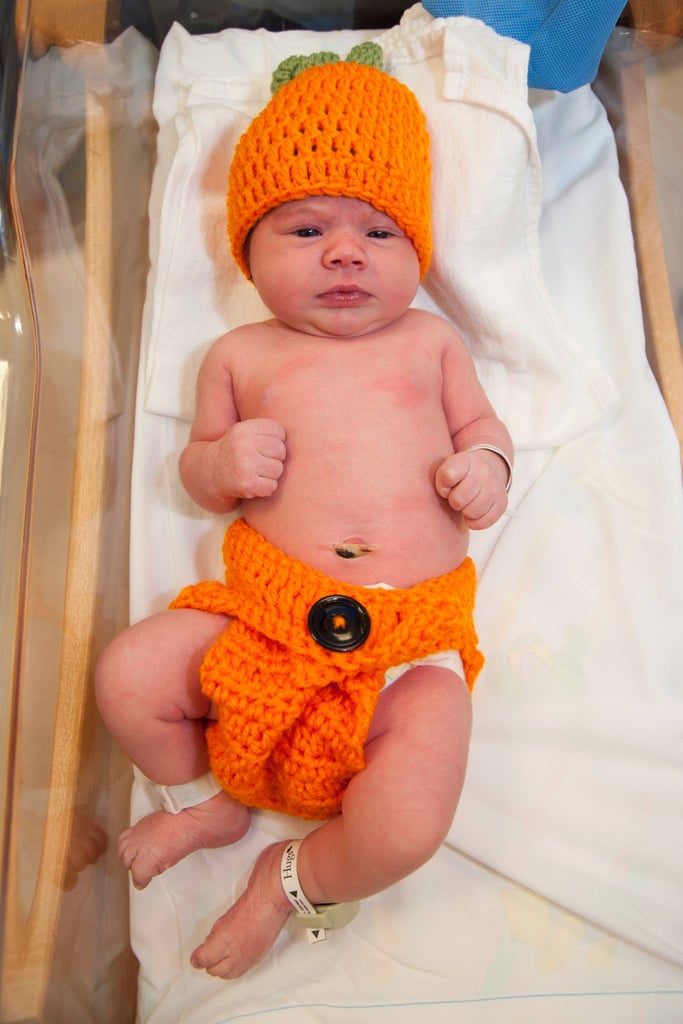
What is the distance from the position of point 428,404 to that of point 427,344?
0.11 m

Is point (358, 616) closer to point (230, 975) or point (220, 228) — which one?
point (230, 975)

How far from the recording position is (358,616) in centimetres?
101

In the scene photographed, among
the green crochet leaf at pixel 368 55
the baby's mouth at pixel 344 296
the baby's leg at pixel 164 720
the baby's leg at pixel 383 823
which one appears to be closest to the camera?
the baby's leg at pixel 383 823

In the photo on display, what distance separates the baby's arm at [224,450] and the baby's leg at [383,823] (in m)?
0.33

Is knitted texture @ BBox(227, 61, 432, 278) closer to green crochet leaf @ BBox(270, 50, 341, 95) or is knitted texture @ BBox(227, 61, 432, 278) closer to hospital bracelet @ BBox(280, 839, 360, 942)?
green crochet leaf @ BBox(270, 50, 341, 95)

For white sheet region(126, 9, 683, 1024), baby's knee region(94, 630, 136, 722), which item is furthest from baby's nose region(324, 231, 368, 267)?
baby's knee region(94, 630, 136, 722)

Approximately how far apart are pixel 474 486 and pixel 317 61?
2.32 feet

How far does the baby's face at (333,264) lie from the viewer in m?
1.16

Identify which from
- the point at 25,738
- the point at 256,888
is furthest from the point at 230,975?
the point at 25,738

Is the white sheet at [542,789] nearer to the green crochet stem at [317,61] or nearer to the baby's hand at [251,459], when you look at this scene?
the baby's hand at [251,459]

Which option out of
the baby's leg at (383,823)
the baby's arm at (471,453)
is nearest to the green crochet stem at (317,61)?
the baby's arm at (471,453)

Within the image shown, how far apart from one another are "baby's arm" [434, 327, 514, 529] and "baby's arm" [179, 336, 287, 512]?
0.23 metres

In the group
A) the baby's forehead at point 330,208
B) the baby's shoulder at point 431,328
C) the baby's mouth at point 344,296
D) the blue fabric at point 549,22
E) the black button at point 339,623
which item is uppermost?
the blue fabric at point 549,22

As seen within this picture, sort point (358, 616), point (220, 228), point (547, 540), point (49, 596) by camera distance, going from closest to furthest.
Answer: point (358, 616) → point (49, 596) → point (547, 540) → point (220, 228)
